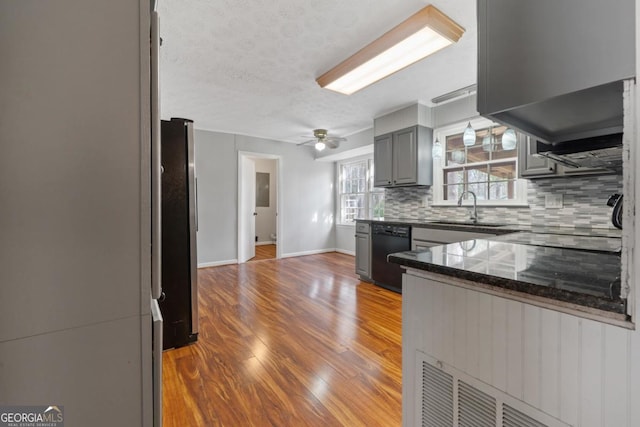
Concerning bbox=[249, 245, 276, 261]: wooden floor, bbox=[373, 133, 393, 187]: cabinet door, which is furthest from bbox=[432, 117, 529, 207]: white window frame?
bbox=[249, 245, 276, 261]: wooden floor

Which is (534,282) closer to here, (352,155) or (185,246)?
(185,246)

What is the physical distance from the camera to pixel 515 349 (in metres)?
0.77

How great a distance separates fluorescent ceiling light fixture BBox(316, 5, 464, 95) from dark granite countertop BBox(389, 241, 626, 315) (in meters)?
1.66

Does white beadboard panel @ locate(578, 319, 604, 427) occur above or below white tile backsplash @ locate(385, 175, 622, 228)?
below

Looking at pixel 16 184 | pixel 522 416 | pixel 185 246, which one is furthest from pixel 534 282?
pixel 185 246

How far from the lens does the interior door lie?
17.2 ft

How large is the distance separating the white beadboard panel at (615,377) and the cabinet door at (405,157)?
126 inches

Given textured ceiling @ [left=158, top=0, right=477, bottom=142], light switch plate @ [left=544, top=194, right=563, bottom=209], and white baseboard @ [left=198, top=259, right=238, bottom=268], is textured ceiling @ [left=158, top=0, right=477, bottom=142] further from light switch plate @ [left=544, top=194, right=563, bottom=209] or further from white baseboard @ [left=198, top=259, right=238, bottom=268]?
white baseboard @ [left=198, top=259, right=238, bottom=268]

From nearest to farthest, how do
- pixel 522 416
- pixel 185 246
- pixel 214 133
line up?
pixel 522 416
pixel 185 246
pixel 214 133

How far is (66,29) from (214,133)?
476 cm

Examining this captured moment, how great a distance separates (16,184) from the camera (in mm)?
523

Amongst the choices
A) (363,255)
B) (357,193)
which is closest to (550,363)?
(363,255)

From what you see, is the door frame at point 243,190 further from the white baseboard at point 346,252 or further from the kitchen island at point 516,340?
the kitchen island at point 516,340

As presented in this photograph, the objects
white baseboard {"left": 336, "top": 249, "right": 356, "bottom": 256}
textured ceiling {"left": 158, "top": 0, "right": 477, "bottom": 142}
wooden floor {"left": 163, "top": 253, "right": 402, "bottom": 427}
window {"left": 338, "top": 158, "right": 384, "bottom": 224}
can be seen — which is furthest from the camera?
white baseboard {"left": 336, "top": 249, "right": 356, "bottom": 256}
